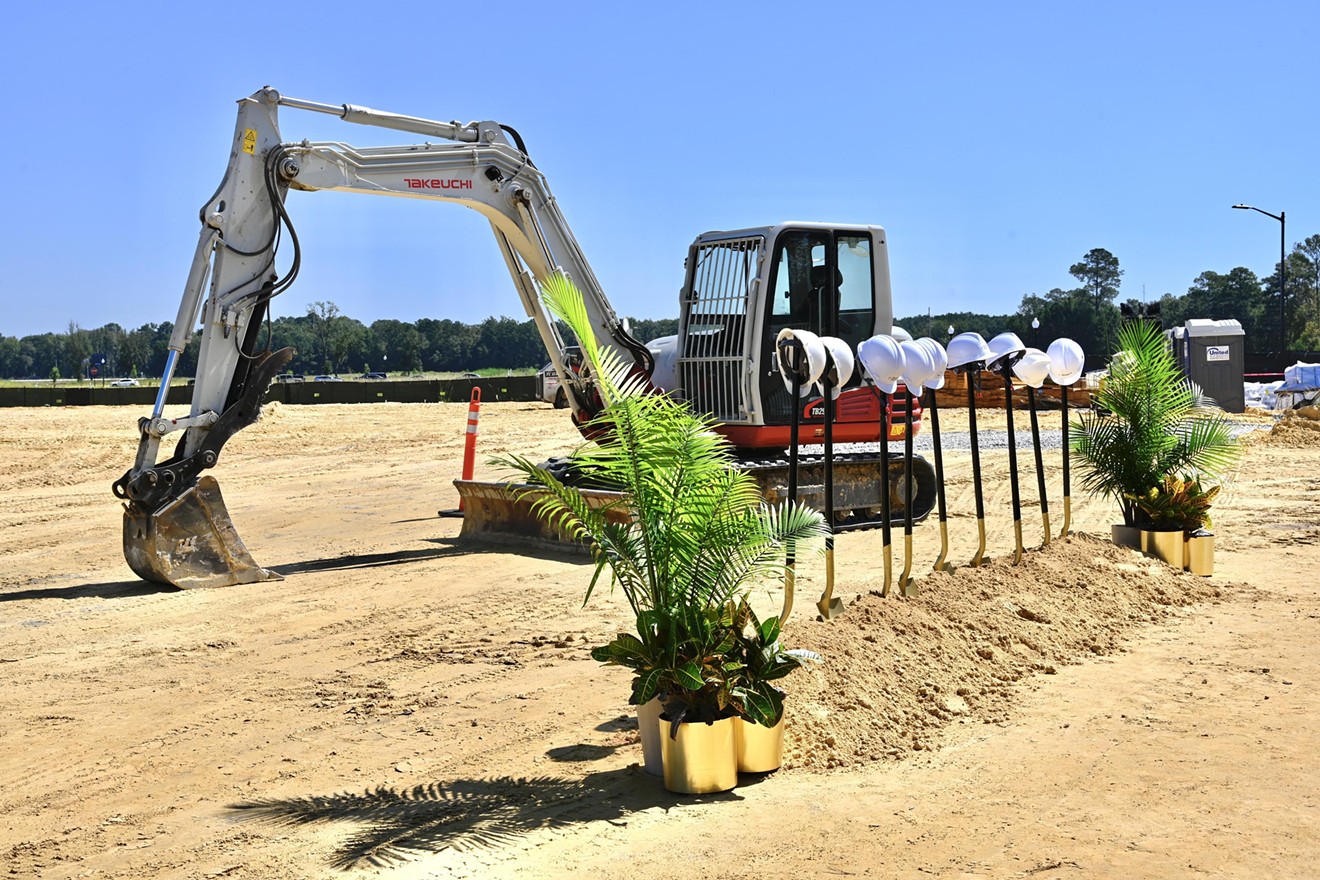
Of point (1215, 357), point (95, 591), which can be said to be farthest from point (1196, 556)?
point (1215, 357)

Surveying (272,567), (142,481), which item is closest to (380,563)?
(272,567)

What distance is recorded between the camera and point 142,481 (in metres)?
10.7

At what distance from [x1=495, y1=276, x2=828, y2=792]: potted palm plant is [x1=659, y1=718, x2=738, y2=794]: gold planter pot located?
63mm

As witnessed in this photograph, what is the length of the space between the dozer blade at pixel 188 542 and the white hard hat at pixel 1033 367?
654cm

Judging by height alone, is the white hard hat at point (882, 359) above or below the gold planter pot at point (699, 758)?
above

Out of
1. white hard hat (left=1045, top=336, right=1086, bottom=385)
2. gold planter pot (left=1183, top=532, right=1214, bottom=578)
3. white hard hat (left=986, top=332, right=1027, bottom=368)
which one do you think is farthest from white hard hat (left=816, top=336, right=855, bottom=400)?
gold planter pot (left=1183, top=532, right=1214, bottom=578)

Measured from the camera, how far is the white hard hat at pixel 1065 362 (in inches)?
419

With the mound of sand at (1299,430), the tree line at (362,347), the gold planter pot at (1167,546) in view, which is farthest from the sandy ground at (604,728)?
the tree line at (362,347)

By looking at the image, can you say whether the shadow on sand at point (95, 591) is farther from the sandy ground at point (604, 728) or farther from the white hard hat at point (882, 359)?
the white hard hat at point (882, 359)

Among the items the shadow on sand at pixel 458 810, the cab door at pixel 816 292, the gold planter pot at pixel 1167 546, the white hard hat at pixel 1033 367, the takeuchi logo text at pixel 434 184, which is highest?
the takeuchi logo text at pixel 434 184

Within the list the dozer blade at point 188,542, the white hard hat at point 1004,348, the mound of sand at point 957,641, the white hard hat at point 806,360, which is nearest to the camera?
the mound of sand at point 957,641

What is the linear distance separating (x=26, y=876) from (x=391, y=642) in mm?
4011

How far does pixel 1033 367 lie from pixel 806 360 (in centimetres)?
396

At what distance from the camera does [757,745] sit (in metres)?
6.10
